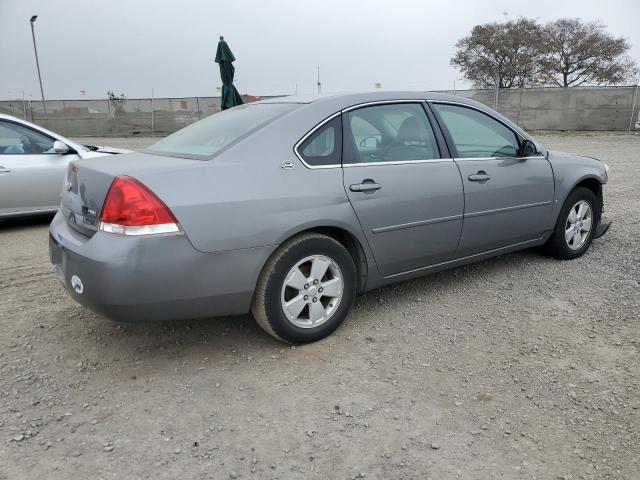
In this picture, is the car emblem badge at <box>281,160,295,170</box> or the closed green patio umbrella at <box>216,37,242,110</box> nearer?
the car emblem badge at <box>281,160,295,170</box>

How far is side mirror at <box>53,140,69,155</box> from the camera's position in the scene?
6133 millimetres

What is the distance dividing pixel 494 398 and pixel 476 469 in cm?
55

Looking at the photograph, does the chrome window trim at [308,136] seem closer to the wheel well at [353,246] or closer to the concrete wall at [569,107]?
the wheel well at [353,246]

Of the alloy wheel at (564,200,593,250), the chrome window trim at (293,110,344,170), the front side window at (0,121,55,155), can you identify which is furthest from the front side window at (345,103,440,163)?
the front side window at (0,121,55,155)

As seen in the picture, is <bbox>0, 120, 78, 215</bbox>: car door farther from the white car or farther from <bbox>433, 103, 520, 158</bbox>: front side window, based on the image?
<bbox>433, 103, 520, 158</bbox>: front side window

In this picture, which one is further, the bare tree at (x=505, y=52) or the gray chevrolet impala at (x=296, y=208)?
the bare tree at (x=505, y=52)

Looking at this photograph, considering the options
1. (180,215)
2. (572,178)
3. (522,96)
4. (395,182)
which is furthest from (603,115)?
(180,215)

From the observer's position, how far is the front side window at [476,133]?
3.79m

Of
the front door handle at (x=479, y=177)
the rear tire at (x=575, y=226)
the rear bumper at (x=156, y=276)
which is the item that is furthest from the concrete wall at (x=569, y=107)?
the rear bumper at (x=156, y=276)

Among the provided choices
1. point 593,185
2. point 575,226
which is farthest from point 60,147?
point 593,185

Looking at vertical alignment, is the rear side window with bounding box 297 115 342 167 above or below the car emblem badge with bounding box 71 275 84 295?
above

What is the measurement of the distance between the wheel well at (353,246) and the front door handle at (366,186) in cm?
26

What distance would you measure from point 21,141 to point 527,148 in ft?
18.2

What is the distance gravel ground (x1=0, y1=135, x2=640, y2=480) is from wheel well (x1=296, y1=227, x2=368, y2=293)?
333 mm
